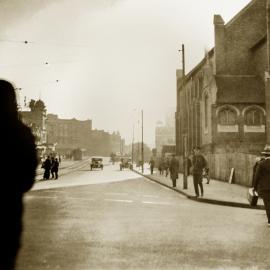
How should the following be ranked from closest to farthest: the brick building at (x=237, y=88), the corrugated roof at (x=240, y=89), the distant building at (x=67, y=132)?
the brick building at (x=237, y=88), the corrugated roof at (x=240, y=89), the distant building at (x=67, y=132)

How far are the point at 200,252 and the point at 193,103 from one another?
51.9 meters

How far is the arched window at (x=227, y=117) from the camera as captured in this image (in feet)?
143

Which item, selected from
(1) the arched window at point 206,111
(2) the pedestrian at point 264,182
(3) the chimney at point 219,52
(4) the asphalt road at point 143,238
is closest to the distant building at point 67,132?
(1) the arched window at point 206,111

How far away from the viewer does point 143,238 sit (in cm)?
916

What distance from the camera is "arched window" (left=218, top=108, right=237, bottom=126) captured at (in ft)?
143

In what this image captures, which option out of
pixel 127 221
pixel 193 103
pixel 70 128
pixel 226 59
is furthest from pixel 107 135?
pixel 127 221

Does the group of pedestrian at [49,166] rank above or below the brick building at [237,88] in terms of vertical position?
below

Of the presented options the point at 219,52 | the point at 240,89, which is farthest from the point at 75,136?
the point at 240,89

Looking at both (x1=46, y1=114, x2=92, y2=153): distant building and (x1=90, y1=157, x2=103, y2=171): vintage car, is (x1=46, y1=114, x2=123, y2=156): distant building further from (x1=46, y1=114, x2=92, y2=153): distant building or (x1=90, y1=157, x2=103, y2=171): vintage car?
(x1=90, y1=157, x2=103, y2=171): vintage car

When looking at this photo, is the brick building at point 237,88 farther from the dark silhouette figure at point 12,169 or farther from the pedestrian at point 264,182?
the dark silhouette figure at point 12,169

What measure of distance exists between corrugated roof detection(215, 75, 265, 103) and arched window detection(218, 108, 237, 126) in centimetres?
93

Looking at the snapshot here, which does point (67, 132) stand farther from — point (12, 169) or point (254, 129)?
point (12, 169)

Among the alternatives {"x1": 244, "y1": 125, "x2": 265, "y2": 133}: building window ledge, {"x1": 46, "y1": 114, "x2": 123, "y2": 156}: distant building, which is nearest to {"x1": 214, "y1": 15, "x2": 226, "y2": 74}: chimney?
{"x1": 244, "y1": 125, "x2": 265, "y2": 133}: building window ledge

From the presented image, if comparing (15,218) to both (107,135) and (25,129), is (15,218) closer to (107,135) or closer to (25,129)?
(25,129)
